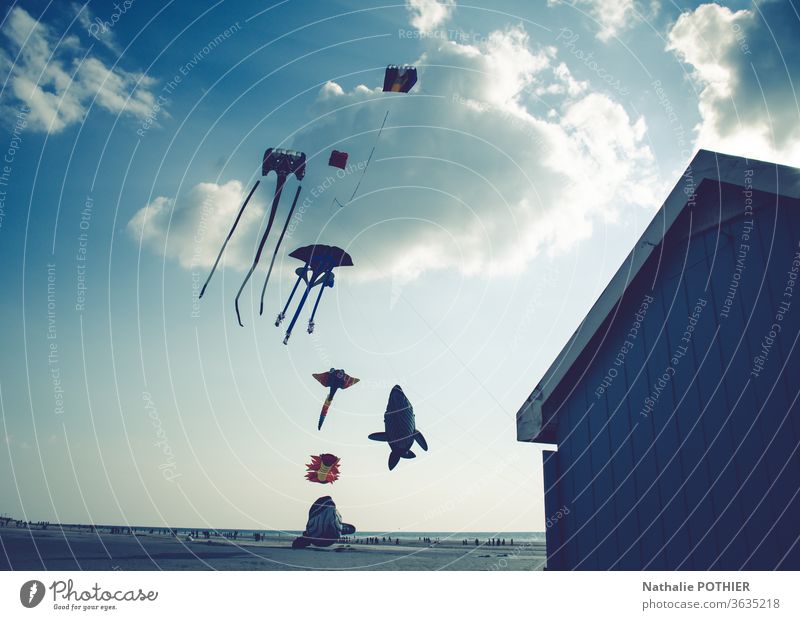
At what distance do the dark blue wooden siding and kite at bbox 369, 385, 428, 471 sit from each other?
839 centimetres

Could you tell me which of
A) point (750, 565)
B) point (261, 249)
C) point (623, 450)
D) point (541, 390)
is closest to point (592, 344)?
point (541, 390)

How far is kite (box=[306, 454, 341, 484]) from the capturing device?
24516 millimetres

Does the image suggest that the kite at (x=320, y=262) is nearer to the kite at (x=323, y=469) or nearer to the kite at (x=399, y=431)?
the kite at (x=399, y=431)

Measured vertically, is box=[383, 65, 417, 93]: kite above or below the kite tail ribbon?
above

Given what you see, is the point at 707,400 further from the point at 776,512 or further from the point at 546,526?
the point at 546,526

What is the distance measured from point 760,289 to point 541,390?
332 cm

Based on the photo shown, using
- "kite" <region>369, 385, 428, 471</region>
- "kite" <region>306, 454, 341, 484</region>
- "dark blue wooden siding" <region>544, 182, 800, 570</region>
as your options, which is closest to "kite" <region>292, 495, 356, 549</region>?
"kite" <region>306, 454, 341, 484</region>

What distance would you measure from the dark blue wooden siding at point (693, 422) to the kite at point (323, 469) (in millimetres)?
18267

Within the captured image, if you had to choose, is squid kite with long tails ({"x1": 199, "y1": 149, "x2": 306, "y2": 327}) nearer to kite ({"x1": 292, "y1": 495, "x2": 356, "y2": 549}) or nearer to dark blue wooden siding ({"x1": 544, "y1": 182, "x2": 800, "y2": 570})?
dark blue wooden siding ({"x1": 544, "y1": 182, "x2": 800, "y2": 570})

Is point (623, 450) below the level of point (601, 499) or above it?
above

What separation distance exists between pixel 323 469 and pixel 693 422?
2118 cm

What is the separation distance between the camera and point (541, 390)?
8016mm

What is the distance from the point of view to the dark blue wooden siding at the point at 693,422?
17.7 ft

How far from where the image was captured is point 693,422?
6191mm
